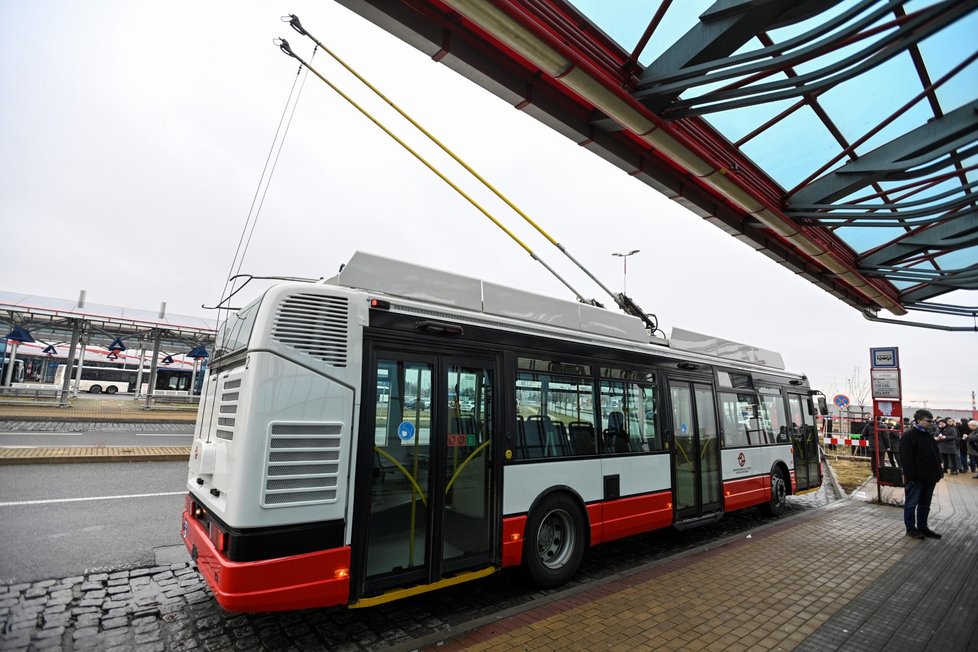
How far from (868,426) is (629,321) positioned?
18261 mm

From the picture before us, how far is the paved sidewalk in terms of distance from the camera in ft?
13.8

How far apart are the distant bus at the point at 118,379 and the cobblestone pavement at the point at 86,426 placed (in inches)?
925

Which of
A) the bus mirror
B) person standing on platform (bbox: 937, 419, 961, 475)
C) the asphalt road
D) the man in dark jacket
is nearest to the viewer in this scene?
the asphalt road

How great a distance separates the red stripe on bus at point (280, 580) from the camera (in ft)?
11.6

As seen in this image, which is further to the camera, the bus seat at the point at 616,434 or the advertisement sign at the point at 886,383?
the advertisement sign at the point at 886,383

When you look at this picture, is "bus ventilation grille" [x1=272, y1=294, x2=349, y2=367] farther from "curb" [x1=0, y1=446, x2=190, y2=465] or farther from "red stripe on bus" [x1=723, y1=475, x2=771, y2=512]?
"curb" [x1=0, y1=446, x2=190, y2=465]

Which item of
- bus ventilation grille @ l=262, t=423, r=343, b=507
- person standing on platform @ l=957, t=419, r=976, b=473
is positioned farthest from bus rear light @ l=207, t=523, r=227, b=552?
person standing on platform @ l=957, t=419, r=976, b=473

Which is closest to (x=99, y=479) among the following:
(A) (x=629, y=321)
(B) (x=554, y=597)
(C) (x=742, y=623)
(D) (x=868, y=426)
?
(B) (x=554, y=597)

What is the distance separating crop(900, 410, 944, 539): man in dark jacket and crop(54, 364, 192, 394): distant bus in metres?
45.6

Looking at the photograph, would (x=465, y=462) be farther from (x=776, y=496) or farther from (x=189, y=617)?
(x=776, y=496)

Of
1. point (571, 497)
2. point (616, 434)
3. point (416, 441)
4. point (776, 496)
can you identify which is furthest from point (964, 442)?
point (416, 441)

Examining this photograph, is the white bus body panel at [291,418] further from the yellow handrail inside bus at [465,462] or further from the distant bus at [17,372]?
the distant bus at [17,372]

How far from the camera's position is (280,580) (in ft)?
12.1

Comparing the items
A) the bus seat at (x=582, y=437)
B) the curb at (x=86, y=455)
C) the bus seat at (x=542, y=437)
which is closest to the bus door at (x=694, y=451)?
the bus seat at (x=582, y=437)
